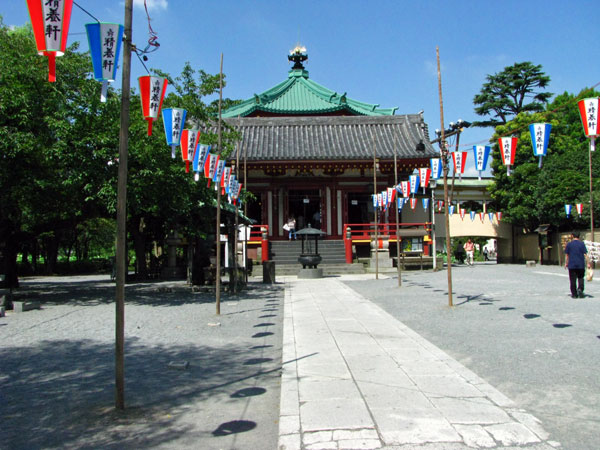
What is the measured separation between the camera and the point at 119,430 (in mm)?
4020

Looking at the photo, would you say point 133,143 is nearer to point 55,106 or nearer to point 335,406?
point 55,106

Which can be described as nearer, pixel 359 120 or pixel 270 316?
pixel 270 316

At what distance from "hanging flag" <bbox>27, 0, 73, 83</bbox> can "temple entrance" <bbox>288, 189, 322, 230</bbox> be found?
73.7 ft

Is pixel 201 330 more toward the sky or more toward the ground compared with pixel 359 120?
more toward the ground

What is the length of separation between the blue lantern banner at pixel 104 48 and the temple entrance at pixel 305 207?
21.8 m

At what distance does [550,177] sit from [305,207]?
13.5 m

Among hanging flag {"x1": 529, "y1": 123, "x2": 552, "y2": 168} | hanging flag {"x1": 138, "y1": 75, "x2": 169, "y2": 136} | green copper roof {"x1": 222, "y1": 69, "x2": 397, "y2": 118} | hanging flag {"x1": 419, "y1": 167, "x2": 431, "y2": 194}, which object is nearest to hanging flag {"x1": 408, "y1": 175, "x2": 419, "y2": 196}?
hanging flag {"x1": 419, "y1": 167, "x2": 431, "y2": 194}

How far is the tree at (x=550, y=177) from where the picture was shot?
25188 millimetres

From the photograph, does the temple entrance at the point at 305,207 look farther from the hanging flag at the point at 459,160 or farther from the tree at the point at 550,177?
the hanging flag at the point at 459,160

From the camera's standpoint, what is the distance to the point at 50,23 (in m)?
5.64

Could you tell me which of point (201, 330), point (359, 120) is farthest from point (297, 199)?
point (201, 330)

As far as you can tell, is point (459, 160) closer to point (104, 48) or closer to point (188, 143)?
point (188, 143)

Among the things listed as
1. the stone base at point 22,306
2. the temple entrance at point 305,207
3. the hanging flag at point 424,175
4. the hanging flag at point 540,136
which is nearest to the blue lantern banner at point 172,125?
the stone base at point 22,306

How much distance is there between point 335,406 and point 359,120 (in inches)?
1103
